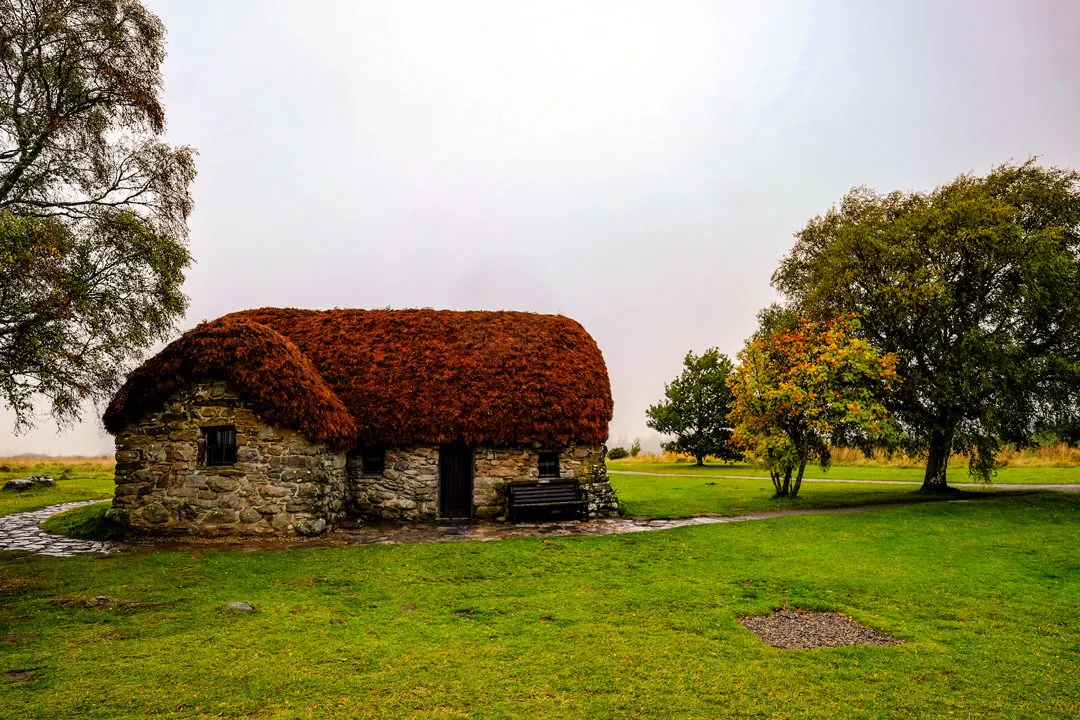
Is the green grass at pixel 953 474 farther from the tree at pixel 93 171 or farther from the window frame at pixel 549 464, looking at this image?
the tree at pixel 93 171

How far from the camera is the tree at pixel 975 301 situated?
61.9ft

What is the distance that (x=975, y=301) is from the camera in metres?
20.3

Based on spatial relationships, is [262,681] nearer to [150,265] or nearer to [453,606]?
[453,606]

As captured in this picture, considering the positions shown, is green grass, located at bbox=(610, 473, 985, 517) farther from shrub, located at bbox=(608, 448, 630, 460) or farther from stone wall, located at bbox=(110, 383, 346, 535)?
shrub, located at bbox=(608, 448, 630, 460)

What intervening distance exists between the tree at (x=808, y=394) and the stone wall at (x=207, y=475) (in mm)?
14879

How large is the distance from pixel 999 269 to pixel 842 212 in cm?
597

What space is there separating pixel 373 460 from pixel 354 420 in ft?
4.59

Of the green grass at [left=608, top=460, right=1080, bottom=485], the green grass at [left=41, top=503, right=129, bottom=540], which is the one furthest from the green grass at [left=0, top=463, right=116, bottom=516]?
the green grass at [left=608, top=460, right=1080, bottom=485]

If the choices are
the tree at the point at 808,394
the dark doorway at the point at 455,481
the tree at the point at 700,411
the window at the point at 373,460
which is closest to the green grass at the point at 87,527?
the window at the point at 373,460

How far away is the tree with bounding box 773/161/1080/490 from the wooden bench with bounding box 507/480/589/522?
40.3 feet

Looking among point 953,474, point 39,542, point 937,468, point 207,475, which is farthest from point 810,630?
point 953,474

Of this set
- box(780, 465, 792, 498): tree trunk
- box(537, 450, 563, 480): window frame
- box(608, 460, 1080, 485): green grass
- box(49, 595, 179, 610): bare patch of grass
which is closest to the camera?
box(49, 595, 179, 610): bare patch of grass

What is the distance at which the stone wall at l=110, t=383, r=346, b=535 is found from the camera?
1402cm

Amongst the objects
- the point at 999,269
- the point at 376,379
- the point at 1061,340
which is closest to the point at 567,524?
the point at 376,379
